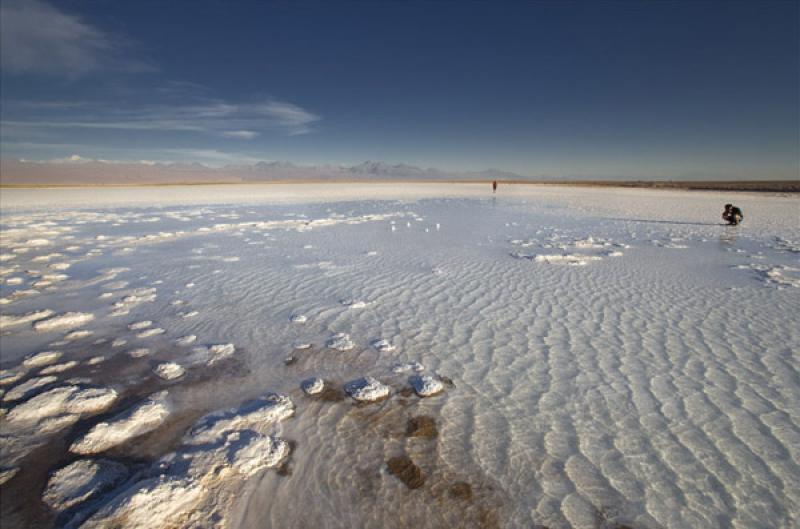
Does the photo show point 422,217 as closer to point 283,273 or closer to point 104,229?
point 283,273

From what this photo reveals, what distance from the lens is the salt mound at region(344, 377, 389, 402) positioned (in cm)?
319

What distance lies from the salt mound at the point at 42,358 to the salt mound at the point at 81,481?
2024 millimetres

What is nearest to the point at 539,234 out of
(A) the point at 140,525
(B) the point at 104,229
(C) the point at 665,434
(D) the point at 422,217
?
(D) the point at 422,217

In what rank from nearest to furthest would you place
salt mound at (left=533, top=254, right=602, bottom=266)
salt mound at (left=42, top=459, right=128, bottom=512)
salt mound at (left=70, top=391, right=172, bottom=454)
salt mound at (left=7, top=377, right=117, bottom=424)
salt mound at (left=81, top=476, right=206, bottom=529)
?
salt mound at (left=81, top=476, right=206, bottom=529) < salt mound at (left=42, top=459, right=128, bottom=512) < salt mound at (left=70, top=391, right=172, bottom=454) < salt mound at (left=7, top=377, right=117, bottom=424) < salt mound at (left=533, top=254, right=602, bottom=266)

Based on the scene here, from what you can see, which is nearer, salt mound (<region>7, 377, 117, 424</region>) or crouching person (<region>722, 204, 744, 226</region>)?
salt mound (<region>7, 377, 117, 424</region>)

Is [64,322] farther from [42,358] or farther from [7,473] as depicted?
[7,473]

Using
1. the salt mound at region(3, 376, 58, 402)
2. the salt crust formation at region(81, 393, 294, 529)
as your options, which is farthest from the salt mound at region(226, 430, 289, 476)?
the salt mound at region(3, 376, 58, 402)

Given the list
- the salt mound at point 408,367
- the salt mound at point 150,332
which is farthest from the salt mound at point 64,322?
the salt mound at point 408,367

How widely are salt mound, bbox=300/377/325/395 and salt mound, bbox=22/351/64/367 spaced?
109 inches

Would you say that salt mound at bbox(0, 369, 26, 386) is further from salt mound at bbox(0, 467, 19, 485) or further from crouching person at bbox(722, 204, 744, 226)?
crouching person at bbox(722, 204, 744, 226)

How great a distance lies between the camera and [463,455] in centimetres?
257

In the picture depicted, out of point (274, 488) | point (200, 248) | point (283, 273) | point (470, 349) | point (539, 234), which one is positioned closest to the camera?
point (274, 488)

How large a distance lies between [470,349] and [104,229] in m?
14.6

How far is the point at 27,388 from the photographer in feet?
10.8
